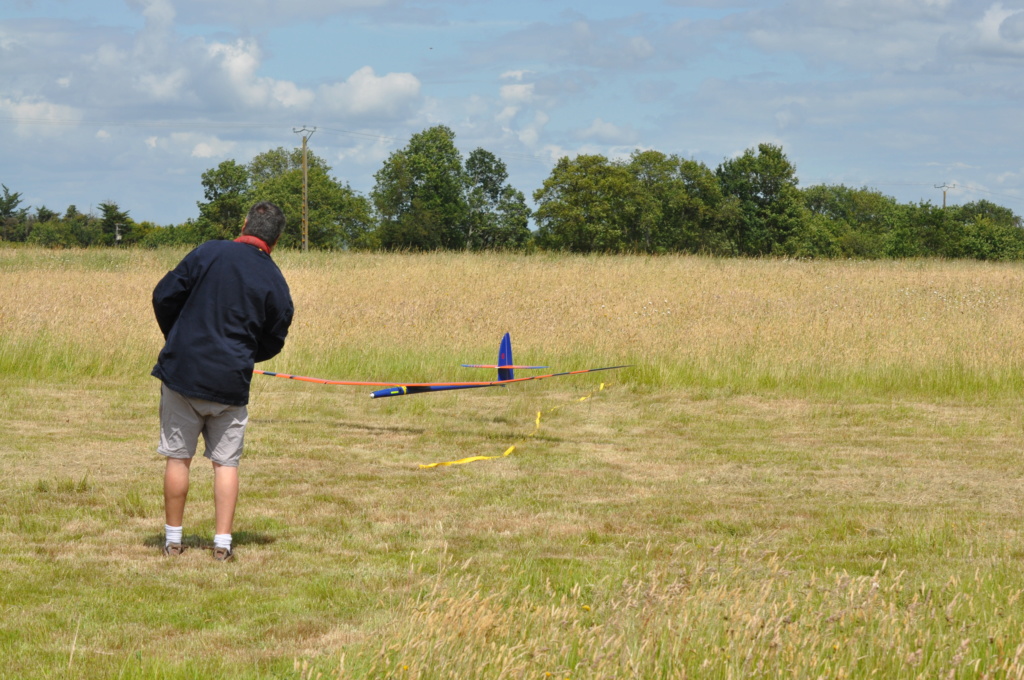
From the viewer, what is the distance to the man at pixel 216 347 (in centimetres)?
480

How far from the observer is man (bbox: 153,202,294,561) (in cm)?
480

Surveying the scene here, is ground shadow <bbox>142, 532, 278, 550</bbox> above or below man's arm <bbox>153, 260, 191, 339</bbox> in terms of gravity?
below

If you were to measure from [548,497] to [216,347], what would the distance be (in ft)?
8.78

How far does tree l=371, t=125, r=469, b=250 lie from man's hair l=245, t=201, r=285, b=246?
59.5 m

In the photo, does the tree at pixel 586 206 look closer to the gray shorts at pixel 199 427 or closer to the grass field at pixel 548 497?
the grass field at pixel 548 497

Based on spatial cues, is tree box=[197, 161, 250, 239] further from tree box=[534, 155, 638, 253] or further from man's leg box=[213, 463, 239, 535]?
man's leg box=[213, 463, 239, 535]

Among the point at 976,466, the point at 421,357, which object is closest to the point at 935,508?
the point at 976,466

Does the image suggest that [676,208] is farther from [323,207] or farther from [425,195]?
[323,207]

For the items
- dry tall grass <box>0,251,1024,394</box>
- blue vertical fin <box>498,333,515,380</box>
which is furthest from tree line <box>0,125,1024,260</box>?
blue vertical fin <box>498,333,515,380</box>

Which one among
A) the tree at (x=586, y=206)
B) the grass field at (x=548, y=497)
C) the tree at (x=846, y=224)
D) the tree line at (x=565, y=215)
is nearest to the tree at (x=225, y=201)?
the tree line at (x=565, y=215)

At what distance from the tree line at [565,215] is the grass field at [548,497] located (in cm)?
4522

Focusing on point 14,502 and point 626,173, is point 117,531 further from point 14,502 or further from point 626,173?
point 626,173

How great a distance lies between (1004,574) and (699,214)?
212 ft

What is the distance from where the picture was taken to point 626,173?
70.4 meters
